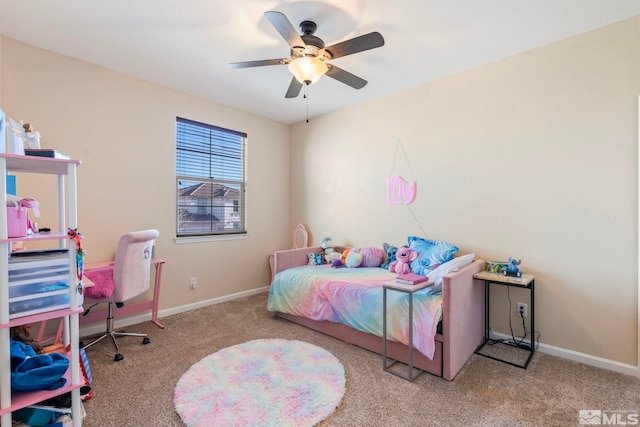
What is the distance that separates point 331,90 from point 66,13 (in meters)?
2.32

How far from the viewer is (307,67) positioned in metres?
2.14

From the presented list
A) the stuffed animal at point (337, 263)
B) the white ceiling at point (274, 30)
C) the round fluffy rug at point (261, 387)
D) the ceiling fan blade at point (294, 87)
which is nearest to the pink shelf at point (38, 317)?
the round fluffy rug at point (261, 387)

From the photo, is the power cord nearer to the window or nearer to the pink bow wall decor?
the pink bow wall decor

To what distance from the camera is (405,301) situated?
2.33 m

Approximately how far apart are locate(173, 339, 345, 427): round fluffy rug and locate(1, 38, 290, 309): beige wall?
1.52m

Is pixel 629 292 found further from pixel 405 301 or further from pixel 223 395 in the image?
pixel 223 395

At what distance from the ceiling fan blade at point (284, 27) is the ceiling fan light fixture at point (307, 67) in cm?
11

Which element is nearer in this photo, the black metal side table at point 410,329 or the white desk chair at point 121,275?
the black metal side table at point 410,329

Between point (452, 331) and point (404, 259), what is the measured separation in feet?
3.42

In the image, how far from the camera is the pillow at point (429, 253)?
9.30 ft

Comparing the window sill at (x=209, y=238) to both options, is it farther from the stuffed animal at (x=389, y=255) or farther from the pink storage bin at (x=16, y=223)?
the pink storage bin at (x=16, y=223)

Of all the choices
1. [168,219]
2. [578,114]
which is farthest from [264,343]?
[578,114]
